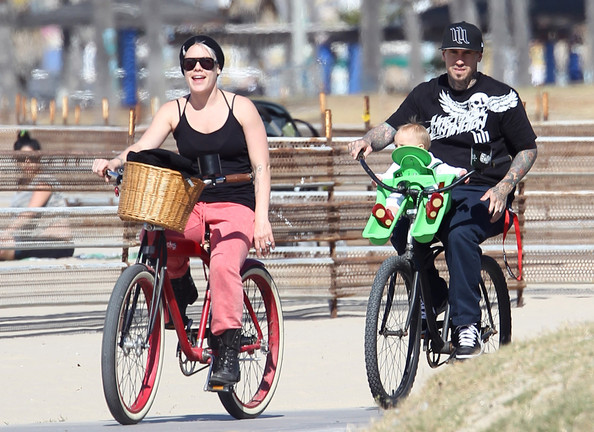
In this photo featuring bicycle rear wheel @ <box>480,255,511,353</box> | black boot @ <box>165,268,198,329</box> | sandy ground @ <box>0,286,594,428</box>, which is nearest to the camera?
black boot @ <box>165,268,198,329</box>

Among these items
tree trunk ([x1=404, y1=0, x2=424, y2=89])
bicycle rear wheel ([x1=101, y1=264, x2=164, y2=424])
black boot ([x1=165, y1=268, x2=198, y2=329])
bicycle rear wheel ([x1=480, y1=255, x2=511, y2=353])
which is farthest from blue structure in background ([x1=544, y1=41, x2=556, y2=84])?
bicycle rear wheel ([x1=101, y1=264, x2=164, y2=424])

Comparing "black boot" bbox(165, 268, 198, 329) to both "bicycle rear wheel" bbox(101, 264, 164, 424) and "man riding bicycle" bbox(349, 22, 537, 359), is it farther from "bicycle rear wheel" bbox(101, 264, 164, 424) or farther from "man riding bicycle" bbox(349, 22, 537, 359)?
"man riding bicycle" bbox(349, 22, 537, 359)

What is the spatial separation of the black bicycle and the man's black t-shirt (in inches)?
10.8

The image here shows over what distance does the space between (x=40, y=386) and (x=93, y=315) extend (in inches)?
117

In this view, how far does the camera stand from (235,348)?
633 cm

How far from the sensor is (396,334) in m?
6.46

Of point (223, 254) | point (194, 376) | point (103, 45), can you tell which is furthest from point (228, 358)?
point (103, 45)

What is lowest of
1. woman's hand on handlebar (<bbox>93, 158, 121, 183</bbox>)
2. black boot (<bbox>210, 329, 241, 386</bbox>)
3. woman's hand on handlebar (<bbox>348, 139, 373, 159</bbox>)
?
black boot (<bbox>210, 329, 241, 386</bbox>)

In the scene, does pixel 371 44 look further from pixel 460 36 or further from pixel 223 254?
A: pixel 223 254

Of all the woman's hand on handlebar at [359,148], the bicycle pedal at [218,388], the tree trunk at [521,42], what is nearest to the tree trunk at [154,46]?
the tree trunk at [521,42]

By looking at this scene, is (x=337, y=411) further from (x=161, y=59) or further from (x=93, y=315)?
(x=161, y=59)

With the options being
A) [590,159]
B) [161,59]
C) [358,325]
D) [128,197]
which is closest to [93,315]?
[358,325]

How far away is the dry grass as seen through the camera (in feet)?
14.5

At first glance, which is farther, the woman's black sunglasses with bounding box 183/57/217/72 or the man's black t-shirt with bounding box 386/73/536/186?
the man's black t-shirt with bounding box 386/73/536/186
